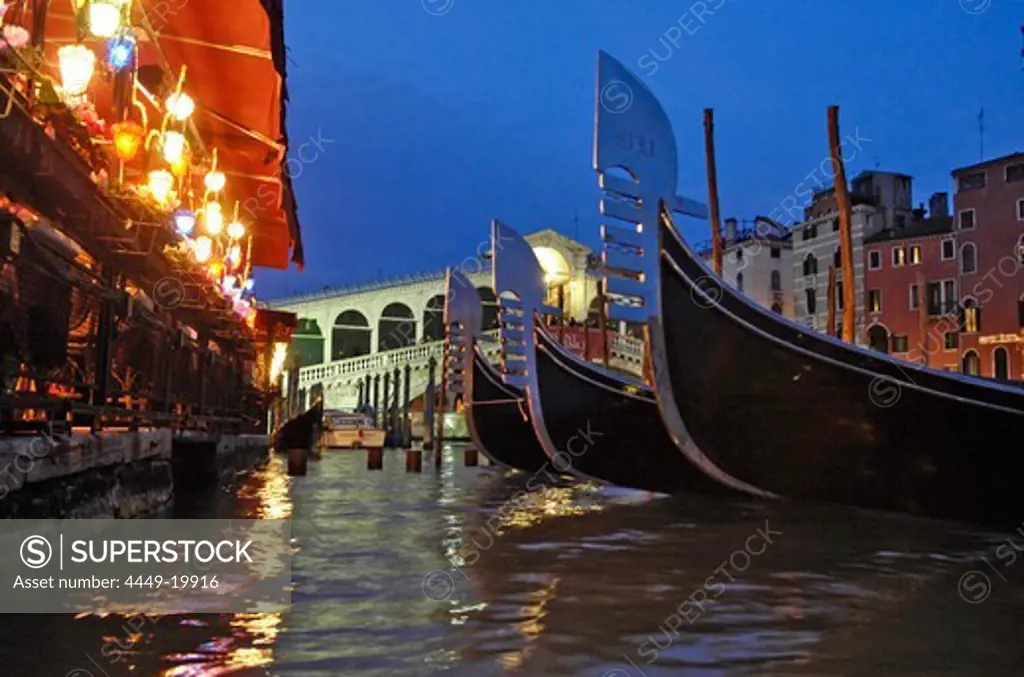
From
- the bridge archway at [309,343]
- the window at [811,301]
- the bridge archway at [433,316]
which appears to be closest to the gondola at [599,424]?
the bridge archway at [433,316]

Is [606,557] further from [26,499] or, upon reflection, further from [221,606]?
[26,499]

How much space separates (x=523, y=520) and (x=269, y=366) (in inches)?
463

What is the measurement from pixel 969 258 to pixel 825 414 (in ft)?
87.1

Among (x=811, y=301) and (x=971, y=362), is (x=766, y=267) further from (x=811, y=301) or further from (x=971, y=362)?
(x=971, y=362)

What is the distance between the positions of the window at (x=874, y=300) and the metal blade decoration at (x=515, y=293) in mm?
23426

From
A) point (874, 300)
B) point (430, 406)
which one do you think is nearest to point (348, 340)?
point (430, 406)

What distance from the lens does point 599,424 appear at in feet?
36.4

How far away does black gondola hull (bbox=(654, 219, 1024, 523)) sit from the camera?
632cm

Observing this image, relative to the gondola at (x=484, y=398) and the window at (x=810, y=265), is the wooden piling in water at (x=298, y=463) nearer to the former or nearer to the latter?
the gondola at (x=484, y=398)

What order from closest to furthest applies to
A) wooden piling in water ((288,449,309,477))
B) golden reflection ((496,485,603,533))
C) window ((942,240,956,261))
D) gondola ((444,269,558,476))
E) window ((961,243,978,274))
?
golden reflection ((496,485,603,533)), wooden piling in water ((288,449,309,477)), gondola ((444,269,558,476)), window ((961,243,978,274)), window ((942,240,956,261))

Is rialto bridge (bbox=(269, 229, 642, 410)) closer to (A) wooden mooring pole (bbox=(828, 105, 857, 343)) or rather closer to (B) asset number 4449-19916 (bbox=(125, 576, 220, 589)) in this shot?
(A) wooden mooring pole (bbox=(828, 105, 857, 343))

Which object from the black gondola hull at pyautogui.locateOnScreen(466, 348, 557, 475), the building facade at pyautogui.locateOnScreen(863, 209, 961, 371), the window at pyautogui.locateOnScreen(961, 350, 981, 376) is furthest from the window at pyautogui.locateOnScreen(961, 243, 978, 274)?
the black gondola hull at pyautogui.locateOnScreen(466, 348, 557, 475)

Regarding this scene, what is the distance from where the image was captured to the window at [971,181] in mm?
29983

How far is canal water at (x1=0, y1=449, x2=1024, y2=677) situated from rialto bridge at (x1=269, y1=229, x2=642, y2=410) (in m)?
28.0
